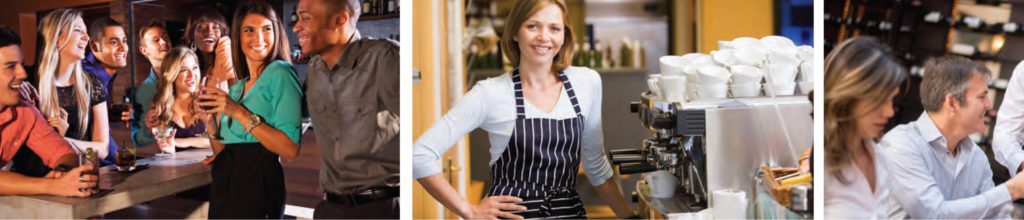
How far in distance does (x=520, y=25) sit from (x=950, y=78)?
142 centimetres

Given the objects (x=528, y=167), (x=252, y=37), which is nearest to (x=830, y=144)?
(x=528, y=167)

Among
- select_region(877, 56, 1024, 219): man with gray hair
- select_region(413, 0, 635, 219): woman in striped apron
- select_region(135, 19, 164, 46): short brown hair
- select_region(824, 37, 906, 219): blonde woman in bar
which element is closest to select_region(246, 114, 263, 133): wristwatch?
select_region(135, 19, 164, 46): short brown hair

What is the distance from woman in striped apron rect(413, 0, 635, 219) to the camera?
2.88 m

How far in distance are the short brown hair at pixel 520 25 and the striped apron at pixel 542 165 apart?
0.15ft

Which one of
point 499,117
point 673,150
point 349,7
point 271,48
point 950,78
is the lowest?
point 673,150

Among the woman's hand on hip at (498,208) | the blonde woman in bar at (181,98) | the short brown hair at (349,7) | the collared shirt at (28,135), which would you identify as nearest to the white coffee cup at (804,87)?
the woman's hand on hip at (498,208)

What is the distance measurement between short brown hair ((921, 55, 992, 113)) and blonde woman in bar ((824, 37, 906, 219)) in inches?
3.6

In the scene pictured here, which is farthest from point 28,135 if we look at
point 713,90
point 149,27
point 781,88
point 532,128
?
point 781,88

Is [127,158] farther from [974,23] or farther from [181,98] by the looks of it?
[974,23]

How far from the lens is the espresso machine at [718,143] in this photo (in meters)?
2.60

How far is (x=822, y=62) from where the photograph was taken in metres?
2.88

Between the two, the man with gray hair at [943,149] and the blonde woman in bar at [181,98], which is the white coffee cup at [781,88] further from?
the blonde woman in bar at [181,98]

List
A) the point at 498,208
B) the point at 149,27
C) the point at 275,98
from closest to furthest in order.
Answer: the point at 498,208, the point at 275,98, the point at 149,27

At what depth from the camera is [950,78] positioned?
2.87 m
